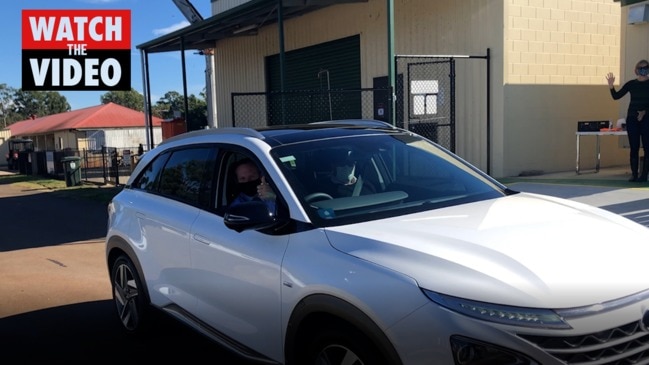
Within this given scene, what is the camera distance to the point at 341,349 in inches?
109

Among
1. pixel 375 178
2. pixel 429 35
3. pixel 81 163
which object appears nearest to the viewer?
pixel 375 178

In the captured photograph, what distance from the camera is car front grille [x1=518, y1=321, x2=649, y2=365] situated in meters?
2.28

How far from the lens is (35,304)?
6074 millimetres

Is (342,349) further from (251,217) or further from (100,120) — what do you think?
(100,120)

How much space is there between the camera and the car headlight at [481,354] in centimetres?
227

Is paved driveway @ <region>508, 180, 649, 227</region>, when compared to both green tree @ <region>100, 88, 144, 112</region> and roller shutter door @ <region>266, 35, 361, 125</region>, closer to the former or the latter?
roller shutter door @ <region>266, 35, 361, 125</region>

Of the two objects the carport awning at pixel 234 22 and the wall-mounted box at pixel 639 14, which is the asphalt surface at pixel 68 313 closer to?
the carport awning at pixel 234 22

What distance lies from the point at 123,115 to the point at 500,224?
4855 cm

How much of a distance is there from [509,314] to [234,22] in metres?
15.9

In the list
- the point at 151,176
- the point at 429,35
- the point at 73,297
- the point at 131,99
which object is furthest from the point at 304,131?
the point at 131,99

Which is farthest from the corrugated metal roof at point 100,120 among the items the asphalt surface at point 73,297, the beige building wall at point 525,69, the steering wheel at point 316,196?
the steering wheel at point 316,196

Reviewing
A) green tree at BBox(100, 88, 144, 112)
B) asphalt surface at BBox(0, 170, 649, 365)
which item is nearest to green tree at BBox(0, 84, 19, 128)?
green tree at BBox(100, 88, 144, 112)

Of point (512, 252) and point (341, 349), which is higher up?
point (512, 252)

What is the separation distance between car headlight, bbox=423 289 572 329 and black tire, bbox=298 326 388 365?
431mm
